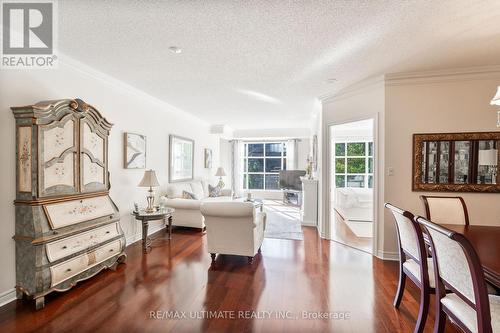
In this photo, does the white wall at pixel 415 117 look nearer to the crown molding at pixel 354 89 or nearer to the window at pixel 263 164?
the crown molding at pixel 354 89

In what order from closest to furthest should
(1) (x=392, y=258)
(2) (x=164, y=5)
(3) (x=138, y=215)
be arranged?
(2) (x=164, y=5), (1) (x=392, y=258), (3) (x=138, y=215)

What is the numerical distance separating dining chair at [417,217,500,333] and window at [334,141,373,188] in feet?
24.0

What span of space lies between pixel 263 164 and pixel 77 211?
7308 millimetres

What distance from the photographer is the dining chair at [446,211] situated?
2621 mm

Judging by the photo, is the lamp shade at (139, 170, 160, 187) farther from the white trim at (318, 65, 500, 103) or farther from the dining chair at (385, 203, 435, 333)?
the white trim at (318, 65, 500, 103)

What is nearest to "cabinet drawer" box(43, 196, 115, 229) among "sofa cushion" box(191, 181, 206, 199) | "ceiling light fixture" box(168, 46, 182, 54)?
"ceiling light fixture" box(168, 46, 182, 54)

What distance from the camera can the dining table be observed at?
1.37m

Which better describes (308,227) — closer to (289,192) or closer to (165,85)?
(289,192)

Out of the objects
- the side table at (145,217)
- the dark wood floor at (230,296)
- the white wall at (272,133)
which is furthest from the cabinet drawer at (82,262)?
the white wall at (272,133)

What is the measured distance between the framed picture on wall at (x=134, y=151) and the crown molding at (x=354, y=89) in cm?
340

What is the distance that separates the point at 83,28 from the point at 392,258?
4657mm

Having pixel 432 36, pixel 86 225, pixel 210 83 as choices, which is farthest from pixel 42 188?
pixel 432 36

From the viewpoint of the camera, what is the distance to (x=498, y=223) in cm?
316

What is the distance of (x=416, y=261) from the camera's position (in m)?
1.93
